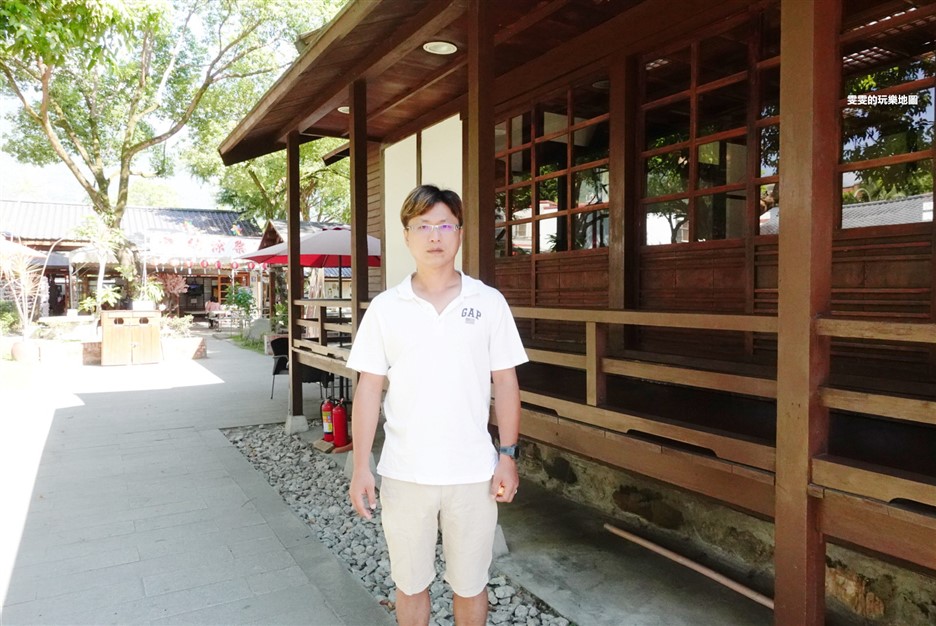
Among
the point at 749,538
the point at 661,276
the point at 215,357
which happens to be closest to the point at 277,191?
the point at 215,357

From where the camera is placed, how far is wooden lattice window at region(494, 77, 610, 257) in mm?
4957

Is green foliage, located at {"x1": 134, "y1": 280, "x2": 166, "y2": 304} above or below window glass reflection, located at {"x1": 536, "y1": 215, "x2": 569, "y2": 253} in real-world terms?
below

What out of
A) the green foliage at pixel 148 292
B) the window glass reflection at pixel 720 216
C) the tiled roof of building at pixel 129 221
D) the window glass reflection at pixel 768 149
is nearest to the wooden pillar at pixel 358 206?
the window glass reflection at pixel 720 216

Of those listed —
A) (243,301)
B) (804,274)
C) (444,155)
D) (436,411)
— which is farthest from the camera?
(243,301)

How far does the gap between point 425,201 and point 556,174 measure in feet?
11.0

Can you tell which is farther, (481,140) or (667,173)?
(667,173)

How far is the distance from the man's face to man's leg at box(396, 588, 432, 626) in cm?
117

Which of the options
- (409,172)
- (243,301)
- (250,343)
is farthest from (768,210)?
(243,301)

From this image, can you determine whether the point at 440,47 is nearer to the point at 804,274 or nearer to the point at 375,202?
the point at 804,274

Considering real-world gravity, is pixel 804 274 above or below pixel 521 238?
below

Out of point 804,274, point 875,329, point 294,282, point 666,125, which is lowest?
point 875,329

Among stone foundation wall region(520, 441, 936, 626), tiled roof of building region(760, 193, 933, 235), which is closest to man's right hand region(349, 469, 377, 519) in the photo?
stone foundation wall region(520, 441, 936, 626)

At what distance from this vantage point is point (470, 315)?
2.07 meters

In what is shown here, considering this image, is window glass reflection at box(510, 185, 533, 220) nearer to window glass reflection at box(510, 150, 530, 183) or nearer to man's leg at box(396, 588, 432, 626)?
window glass reflection at box(510, 150, 530, 183)
